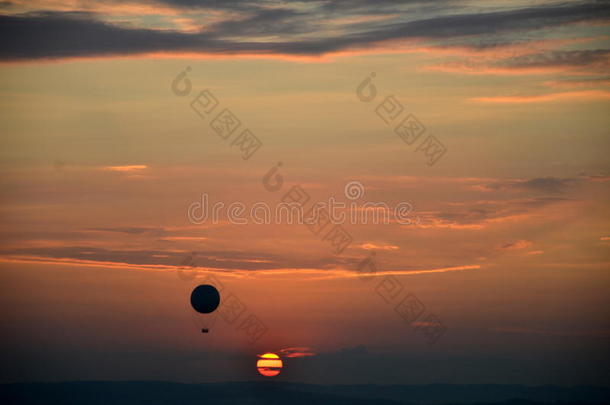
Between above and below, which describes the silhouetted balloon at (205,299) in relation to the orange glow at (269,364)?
above

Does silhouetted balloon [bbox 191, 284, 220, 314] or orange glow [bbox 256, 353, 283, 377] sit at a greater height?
silhouetted balloon [bbox 191, 284, 220, 314]

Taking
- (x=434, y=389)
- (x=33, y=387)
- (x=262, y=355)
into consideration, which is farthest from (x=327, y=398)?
(x=262, y=355)

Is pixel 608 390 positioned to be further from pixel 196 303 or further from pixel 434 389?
pixel 196 303
